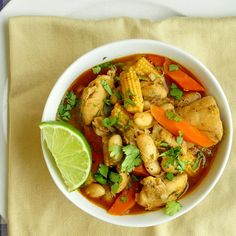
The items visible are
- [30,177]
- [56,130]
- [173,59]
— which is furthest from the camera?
[30,177]

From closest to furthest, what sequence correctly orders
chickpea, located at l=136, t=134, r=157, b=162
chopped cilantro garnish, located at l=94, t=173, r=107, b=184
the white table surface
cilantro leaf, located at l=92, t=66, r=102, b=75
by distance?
chickpea, located at l=136, t=134, r=157, b=162 < chopped cilantro garnish, located at l=94, t=173, r=107, b=184 < cilantro leaf, located at l=92, t=66, r=102, b=75 < the white table surface

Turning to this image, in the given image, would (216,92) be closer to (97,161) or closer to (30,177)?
(97,161)

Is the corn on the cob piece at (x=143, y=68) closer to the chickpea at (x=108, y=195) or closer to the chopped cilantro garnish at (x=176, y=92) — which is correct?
the chopped cilantro garnish at (x=176, y=92)

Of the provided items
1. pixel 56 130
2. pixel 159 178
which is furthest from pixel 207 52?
pixel 56 130

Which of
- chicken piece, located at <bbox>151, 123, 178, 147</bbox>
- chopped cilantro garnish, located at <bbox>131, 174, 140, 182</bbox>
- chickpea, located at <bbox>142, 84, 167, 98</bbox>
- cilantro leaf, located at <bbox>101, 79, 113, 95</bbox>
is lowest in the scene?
chopped cilantro garnish, located at <bbox>131, 174, 140, 182</bbox>

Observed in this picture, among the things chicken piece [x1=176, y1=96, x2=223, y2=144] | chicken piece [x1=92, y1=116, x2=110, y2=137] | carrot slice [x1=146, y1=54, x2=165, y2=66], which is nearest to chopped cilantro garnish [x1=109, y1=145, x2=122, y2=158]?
chicken piece [x1=92, y1=116, x2=110, y2=137]

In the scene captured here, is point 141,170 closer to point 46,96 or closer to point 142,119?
point 142,119

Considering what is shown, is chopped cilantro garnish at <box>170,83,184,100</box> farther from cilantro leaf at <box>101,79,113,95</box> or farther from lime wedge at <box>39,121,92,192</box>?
lime wedge at <box>39,121,92,192</box>
